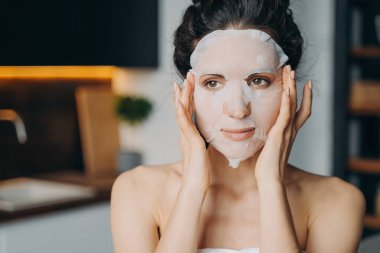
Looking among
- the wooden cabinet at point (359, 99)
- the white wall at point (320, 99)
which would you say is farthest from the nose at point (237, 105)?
the wooden cabinet at point (359, 99)

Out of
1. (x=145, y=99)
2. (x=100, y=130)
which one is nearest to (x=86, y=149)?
(x=100, y=130)

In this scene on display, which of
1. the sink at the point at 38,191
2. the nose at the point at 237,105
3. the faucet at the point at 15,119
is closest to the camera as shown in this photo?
the nose at the point at 237,105

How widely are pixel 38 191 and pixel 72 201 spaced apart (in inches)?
18.7

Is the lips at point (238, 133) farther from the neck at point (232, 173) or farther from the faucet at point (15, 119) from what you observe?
the faucet at point (15, 119)

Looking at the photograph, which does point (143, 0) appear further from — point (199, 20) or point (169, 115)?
point (199, 20)

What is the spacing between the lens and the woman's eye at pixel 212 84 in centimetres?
124

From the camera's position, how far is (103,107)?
3285 millimetres

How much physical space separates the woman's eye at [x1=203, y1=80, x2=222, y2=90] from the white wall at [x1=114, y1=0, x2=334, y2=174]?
158cm

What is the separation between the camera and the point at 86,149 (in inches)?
128

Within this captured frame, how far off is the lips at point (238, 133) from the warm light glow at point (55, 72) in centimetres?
205

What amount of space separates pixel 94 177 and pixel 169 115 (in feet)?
1.70

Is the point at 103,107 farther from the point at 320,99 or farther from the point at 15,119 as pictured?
the point at 320,99

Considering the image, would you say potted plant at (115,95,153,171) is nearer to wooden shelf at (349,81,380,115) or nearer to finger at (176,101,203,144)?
wooden shelf at (349,81,380,115)

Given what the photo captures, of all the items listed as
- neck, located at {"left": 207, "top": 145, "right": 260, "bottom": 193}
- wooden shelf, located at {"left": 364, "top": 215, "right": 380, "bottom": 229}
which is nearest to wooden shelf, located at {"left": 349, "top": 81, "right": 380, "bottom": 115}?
wooden shelf, located at {"left": 364, "top": 215, "right": 380, "bottom": 229}
